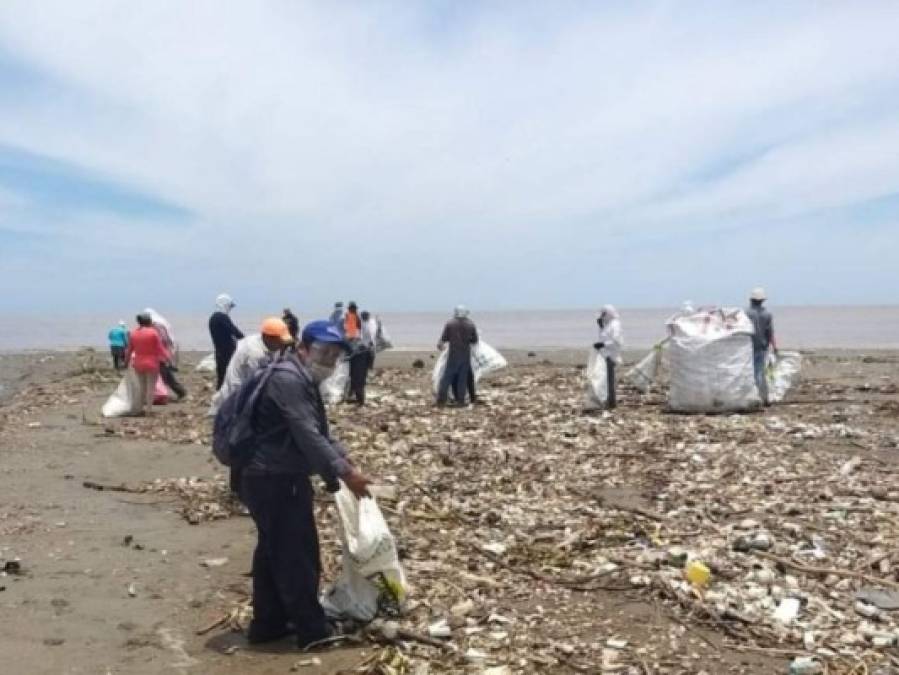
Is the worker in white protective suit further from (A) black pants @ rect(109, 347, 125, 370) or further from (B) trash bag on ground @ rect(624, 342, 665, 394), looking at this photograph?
(A) black pants @ rect(109, 347, 125, 370)

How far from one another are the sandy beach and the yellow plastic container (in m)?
0.07

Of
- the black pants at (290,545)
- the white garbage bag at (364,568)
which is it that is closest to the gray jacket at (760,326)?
the white garbage bag at (364,568)

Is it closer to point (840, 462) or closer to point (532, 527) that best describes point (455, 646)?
point (532, 527)

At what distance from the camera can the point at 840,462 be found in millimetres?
9258

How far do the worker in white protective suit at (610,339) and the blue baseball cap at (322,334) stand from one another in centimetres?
845

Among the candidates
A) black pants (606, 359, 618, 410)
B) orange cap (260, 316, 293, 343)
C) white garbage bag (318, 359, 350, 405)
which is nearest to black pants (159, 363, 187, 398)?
white garbage bag (318, 359, 350, 405)

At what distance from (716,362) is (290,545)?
8992 millimetres

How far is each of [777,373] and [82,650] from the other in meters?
11.4

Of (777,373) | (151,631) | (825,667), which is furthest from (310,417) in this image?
(777,373)

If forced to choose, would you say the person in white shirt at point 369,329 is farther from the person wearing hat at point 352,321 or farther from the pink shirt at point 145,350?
the pink shirt at point 145,350

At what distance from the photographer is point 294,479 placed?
4.90 metres

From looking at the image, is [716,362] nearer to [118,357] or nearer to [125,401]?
[125,401]

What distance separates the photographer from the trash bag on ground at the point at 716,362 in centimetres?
1268

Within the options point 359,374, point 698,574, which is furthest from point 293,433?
point 359,374
